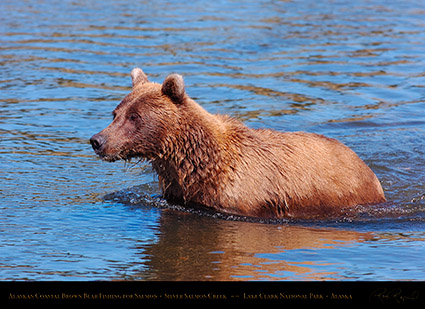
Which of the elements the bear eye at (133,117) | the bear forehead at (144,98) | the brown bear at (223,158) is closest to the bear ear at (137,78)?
the brown bear at (223,158)

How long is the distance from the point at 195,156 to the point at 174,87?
809mm

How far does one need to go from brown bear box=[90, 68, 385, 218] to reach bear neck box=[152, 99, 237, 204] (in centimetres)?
1

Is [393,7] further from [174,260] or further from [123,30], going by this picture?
[174,260]

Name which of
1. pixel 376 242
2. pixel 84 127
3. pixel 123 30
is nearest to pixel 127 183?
pixel 84 127

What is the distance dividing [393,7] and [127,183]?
16700 millimetres

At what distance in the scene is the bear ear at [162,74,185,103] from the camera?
8.05 meters

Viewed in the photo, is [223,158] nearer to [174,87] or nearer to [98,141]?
[174,87]

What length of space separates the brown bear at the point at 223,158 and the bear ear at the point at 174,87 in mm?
11

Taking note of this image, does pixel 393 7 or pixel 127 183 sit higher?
pixel 393 7

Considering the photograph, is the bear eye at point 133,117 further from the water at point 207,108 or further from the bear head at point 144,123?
the water at point 207,108

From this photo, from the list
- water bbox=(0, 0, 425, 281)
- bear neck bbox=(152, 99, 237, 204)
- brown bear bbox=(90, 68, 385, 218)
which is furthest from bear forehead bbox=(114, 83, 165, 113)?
water bbox=(0, 0, 425, 281)

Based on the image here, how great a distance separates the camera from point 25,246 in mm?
7457
